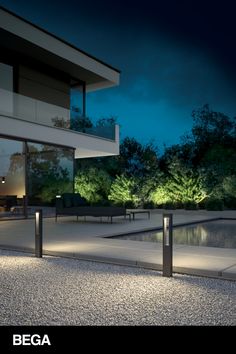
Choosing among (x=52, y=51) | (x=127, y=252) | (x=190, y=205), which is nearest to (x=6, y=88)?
(x=52, y=51)

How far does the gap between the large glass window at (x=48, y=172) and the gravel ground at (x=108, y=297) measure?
36.3ft

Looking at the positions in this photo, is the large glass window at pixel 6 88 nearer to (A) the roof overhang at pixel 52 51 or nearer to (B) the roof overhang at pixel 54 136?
(B) the roof overhang at pixel 54 136

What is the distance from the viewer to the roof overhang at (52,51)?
17.5 m

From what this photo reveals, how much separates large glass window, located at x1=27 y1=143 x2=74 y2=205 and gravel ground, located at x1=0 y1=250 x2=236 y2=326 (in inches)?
435

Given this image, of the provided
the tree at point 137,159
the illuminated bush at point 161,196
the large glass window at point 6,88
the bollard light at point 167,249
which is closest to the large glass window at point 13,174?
the large glass window at point 6,88

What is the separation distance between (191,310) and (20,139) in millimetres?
14256

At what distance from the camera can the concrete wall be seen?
793 inches

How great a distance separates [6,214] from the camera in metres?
17.3

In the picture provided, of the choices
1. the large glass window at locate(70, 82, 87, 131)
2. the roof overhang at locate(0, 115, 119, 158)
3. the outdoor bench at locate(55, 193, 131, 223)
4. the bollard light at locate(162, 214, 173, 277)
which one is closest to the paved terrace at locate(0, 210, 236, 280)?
the bollard light at locate(162, 214, 173, 277)

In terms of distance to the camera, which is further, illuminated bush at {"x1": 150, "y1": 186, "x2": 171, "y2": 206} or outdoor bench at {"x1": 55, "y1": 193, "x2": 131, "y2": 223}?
illuminated bush at {"x1": 150, "y1": 186, "x2": 171, "y2": 206}

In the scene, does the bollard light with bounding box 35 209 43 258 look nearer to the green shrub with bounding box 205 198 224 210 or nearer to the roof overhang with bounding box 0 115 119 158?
the roof overhang with bounding box 0 115 119 158

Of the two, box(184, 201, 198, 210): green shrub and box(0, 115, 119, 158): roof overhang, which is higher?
box(0, 115, 119, 158): roof overhang

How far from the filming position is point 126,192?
83.4ft

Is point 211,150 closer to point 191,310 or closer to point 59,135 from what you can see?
point 59,135
